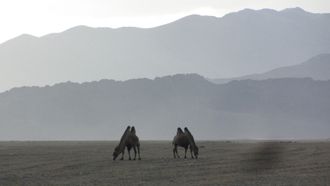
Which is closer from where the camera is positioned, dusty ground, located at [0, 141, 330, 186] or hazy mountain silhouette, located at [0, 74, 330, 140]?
dusty ground, located at [0, 141, 330, 186]

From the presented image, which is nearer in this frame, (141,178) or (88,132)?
(141,178)

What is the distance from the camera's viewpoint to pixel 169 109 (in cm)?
15988

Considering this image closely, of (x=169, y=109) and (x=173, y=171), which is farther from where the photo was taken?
(x=169, y=109)

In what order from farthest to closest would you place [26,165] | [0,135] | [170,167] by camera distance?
[0,135]
[26,165]
[170,167]

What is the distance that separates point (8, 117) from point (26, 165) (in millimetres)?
136896

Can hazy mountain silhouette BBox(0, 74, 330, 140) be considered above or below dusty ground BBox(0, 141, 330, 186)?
above

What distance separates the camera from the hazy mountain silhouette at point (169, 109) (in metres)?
150

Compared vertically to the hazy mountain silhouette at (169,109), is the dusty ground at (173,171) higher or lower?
lower

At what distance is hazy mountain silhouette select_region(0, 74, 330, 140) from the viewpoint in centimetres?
15050

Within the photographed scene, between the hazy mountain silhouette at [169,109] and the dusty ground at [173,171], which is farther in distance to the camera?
the hazy mountain silhouette at [169,109]

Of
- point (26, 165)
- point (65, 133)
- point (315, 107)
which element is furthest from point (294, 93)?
point (26, 165)

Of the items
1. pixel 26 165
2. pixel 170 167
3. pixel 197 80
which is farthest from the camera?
pixel 197 80

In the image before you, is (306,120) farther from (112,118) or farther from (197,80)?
(112,118)

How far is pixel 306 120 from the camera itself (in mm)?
153625
